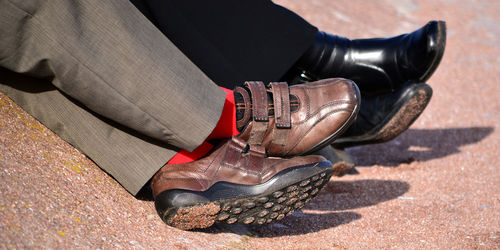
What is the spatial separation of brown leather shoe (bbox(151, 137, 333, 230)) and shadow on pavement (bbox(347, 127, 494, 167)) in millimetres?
1093

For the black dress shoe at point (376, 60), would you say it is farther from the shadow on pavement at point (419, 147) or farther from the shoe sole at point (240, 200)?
the shoe sole at point (240, 200)

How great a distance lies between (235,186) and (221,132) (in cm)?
16

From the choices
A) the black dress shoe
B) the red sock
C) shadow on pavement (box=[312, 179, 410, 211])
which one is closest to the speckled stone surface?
shadow on pavement (box=[312, 179, 410, 211])

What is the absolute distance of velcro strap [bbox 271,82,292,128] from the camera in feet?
4.20

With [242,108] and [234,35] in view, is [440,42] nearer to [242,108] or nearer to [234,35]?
[234,35]

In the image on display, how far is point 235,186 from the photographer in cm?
118

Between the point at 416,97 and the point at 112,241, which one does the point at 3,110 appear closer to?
the point at 112,241

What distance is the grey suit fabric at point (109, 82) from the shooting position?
0.97 meters

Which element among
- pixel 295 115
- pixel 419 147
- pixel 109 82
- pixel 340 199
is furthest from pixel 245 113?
pixel 419 147

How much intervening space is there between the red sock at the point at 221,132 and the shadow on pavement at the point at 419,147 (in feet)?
3.73

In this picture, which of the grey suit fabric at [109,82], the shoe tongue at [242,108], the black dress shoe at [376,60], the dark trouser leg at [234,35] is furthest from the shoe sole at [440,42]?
the grey suit fabric at [109,82]

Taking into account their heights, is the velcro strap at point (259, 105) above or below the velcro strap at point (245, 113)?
above

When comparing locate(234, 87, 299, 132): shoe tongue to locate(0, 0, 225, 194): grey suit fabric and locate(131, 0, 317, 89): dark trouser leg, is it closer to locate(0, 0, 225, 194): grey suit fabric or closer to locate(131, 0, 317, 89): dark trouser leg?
locate(0, 0, 225, 194): grey suit fabric

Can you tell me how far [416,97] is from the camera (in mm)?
1755
